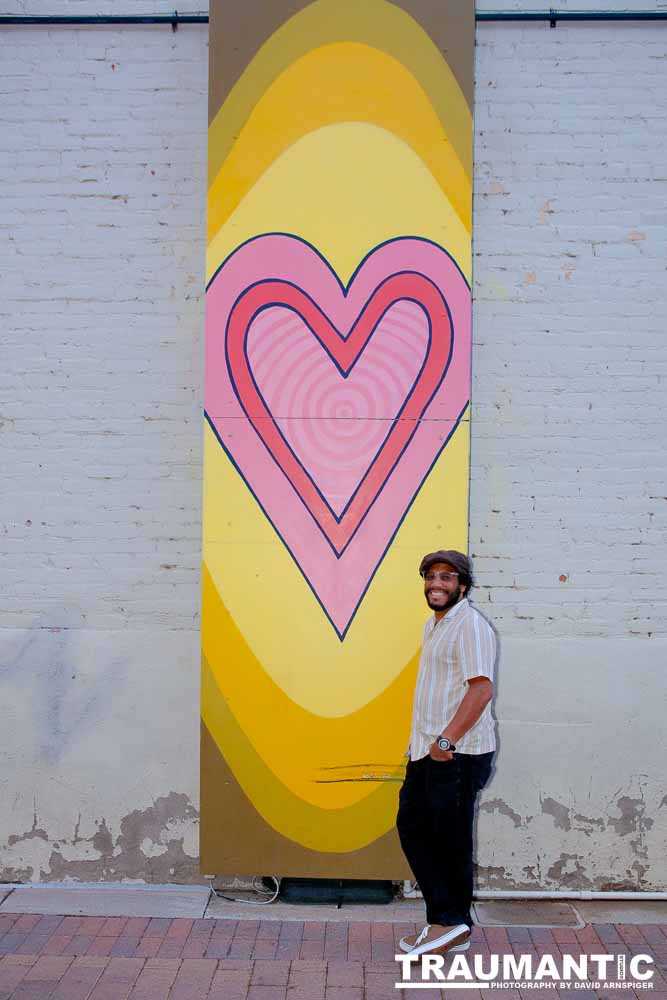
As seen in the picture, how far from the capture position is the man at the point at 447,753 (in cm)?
429

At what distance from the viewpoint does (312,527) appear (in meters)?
5.08

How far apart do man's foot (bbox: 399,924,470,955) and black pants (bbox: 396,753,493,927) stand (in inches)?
1.1

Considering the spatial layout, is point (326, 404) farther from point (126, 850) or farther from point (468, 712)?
point (126, 850)

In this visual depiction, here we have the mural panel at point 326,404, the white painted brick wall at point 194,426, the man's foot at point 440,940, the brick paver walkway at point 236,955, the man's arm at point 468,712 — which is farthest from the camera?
the white painted brick wall at point 194,426

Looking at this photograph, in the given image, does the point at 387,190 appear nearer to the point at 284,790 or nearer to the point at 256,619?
the point at 256,619

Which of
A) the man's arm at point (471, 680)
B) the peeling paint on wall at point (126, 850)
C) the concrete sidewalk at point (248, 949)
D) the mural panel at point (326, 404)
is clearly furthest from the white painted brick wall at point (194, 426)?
the man's arm at point (471, 680)

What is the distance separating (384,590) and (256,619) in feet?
2.13

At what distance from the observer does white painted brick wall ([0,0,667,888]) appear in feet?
17.0

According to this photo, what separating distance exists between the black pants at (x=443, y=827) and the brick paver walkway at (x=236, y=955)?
0.89 ft

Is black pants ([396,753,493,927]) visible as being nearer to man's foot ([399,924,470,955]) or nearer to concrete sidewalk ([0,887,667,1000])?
man's foot ([399,924,470,955])

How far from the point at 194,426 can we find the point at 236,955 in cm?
252

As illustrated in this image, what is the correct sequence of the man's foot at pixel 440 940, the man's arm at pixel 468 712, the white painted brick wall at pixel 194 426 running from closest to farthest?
1. the man's arm at pixel 468 712
2. the man's foot at pixel 440 940
3. the white painted brick wall at pixel 194 426

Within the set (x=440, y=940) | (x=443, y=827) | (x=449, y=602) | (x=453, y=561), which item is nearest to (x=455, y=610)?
(x=449, y=602)

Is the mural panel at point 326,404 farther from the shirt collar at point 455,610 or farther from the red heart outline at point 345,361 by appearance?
the shirt collar at point 455,610
